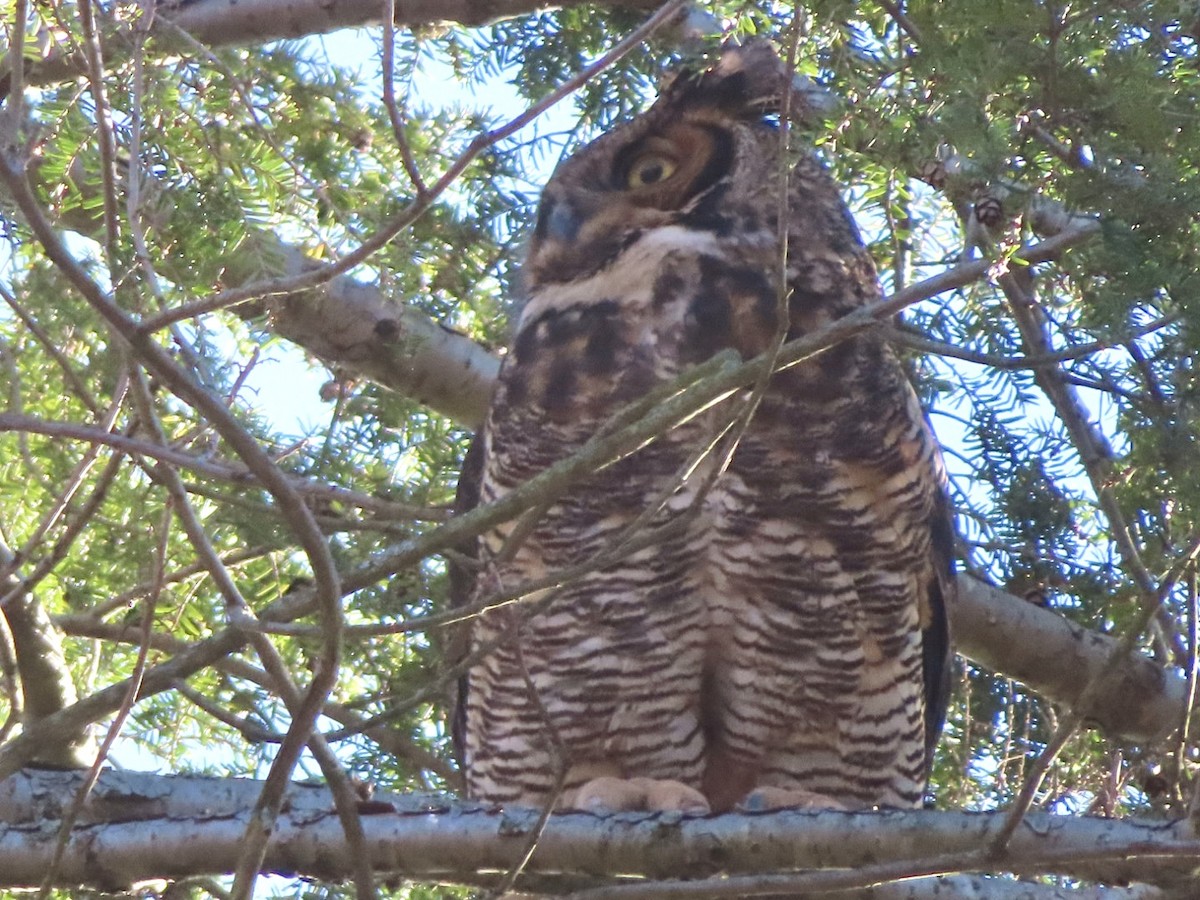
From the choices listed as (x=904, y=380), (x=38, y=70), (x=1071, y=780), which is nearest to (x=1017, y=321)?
(x=904, y=380)

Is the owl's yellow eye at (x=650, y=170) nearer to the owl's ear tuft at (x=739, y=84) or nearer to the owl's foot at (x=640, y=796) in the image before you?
the owl's ear tuft at (x=739, y=84)

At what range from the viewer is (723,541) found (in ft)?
8.12

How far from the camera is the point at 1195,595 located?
166 cm

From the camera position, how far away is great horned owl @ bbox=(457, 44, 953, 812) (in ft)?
8.16

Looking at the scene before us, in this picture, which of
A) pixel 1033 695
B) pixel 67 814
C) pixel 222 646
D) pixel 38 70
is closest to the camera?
pixel 222 646

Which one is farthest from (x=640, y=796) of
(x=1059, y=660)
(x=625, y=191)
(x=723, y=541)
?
(x=625, y=191)

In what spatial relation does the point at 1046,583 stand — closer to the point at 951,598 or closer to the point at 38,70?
the point at 951,598

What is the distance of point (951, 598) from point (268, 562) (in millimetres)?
1280

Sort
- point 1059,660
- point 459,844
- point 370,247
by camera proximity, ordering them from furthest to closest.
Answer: point 1059,660, point 459,844, point 370,247

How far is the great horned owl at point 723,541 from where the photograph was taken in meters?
2.49

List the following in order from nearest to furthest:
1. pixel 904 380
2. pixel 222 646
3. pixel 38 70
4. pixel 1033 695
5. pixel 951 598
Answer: pixel 222 646 → pixel 38 70 → pixel 904 380 → pixel 951 598 → pixel 1033 695

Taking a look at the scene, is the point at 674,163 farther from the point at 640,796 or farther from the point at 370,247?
the point at 370,247

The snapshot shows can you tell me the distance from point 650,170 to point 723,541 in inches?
33.0

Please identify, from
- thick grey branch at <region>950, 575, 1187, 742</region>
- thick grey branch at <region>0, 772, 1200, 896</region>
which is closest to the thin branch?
thick grey branch at <region>0, 772, 1200, 896</region>
